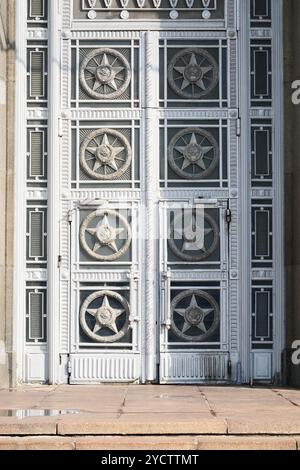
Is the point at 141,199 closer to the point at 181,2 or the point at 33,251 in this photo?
the point at 33,251

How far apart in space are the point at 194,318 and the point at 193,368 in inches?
22.8

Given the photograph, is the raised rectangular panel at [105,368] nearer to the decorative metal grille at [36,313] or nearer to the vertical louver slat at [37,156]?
the decorative metal grille at [36,313]

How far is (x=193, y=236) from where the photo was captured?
13.0 m

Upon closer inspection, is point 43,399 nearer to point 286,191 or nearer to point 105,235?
point 105,235

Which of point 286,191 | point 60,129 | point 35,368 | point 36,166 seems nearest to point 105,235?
point 36,166

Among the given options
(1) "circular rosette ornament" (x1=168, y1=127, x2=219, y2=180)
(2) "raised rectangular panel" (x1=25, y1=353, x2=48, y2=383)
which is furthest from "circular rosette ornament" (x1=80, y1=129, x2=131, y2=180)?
(2) "raised rectangular panel" (x1=25, y1=353, x2=48, y2=383)

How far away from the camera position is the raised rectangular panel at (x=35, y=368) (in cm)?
1282

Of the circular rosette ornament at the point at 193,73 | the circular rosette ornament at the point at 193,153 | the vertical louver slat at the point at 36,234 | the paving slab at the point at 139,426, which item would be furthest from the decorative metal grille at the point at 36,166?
the paving slab at the point at 139,426

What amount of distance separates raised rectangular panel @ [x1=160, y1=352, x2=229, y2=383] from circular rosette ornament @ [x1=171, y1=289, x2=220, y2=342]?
0.22 m

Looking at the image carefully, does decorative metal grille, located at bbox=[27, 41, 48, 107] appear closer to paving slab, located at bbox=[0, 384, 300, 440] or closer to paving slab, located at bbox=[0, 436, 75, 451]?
paving slab, located at bbox=[0, 384, 300, 440]

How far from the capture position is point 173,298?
12.9 metres

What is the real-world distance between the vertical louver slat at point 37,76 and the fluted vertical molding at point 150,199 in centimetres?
126
